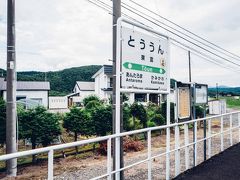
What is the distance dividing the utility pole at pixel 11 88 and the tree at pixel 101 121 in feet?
18.8

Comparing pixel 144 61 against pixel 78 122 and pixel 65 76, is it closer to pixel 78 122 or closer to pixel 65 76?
pixel 78 122

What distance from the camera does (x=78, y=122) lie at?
12969 mm

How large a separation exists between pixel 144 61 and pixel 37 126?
6.58 metres

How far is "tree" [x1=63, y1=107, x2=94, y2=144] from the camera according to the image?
13.0 meters

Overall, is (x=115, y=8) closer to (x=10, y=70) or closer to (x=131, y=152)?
(x=10, y=70)

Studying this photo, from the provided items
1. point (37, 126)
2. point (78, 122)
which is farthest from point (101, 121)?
point (37, 126)

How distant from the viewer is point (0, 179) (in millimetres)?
8086

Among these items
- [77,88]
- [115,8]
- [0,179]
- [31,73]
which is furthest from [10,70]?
[31,73]

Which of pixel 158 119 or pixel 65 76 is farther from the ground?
pixel 65 76

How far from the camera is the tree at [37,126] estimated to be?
10891mm

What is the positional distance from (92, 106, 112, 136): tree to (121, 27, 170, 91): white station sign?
7.31 meters

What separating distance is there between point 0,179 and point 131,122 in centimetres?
983

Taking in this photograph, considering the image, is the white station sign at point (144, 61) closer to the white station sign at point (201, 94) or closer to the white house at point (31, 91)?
the white station sign at point (201, 94)

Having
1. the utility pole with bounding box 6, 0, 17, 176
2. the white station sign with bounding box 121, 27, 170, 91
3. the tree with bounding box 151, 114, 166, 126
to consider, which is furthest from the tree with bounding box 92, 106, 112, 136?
the white station sign with bounding box 121, 27, 170, 91
